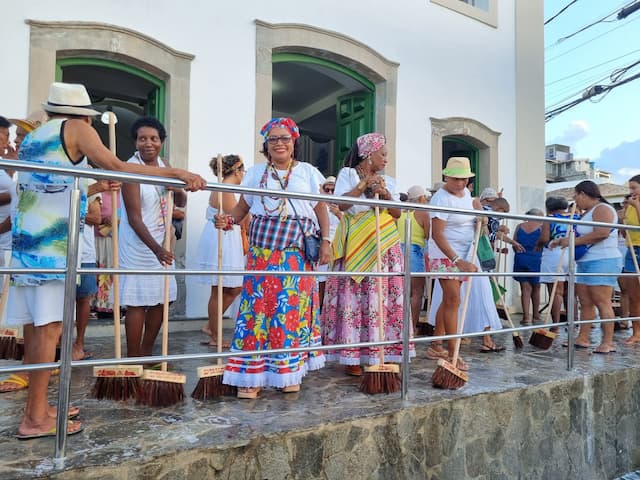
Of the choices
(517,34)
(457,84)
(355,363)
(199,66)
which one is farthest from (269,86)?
(517,34)

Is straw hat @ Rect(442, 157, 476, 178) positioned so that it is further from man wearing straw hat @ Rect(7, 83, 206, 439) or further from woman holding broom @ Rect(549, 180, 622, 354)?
man wearing straw hat @ Rect(7, 83, 206, 439)

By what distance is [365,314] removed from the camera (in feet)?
11.1

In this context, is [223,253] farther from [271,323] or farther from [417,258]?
[417,258]

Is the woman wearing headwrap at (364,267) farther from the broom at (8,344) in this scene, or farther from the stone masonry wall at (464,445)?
the broom at (8,344)

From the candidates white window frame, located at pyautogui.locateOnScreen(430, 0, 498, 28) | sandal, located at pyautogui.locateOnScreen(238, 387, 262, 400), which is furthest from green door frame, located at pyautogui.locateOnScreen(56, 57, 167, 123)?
white window frame, located at pyautogui.locateOnScreen(430, 0, 498, 28)

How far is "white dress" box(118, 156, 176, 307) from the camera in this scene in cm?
308

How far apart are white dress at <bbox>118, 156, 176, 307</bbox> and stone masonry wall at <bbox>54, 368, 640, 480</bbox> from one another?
4.43ft

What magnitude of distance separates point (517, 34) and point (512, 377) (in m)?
6.48

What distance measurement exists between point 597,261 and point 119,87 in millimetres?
6560

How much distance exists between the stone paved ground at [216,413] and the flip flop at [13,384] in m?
0.08

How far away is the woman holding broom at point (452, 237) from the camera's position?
3.69 meters

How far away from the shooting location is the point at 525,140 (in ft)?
26.2

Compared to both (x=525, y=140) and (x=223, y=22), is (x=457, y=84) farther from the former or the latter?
(x=223, y=22)

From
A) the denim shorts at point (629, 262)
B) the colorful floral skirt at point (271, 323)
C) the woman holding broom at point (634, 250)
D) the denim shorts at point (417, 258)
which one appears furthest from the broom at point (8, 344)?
the denim shorts at point (629, 262)
